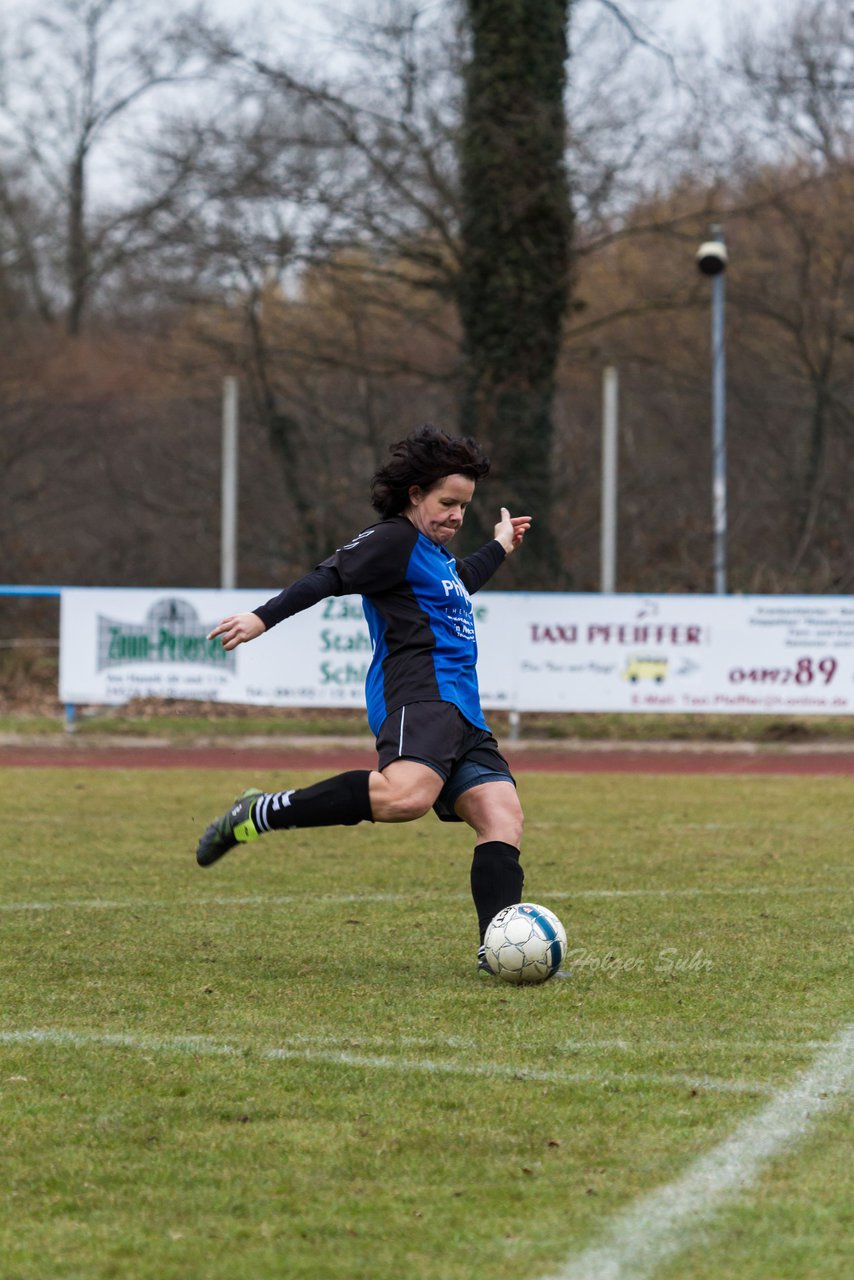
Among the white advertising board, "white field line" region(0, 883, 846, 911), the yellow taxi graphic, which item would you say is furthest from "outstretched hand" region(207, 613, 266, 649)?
the yellow taxi graphic

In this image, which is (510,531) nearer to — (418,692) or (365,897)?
(418,692)

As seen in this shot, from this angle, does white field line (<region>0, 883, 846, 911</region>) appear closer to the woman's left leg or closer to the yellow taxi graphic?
the woman's left leg

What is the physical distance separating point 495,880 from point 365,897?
1801 mm

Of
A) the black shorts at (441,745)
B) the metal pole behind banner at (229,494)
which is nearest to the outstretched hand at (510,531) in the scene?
the black shorts at (441,745)

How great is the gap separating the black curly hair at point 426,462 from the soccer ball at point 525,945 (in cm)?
150

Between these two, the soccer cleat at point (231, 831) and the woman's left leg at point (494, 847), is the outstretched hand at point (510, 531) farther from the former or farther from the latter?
the soccer cleat at point (231, 831)

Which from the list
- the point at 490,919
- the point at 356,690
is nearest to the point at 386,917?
the point at 490,919

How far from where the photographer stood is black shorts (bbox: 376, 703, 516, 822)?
17.8 feet

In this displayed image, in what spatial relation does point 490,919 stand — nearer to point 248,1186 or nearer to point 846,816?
point 248,1186

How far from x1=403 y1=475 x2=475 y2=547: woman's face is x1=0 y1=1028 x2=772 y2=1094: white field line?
192 cm

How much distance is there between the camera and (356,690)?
1589 centimetres

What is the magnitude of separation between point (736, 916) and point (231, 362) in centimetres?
1996

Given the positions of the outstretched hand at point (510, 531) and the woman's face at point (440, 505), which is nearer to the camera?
the woman's face at point (440, 505)

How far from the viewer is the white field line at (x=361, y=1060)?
13.6 ft
